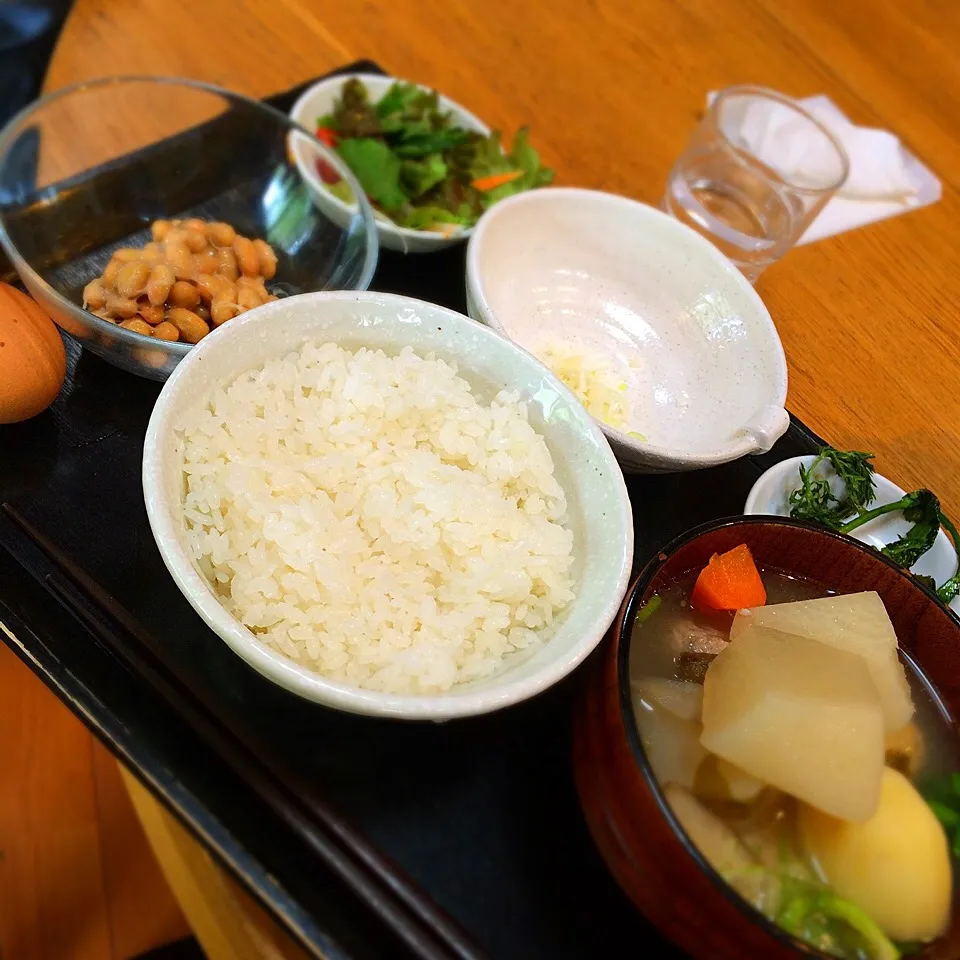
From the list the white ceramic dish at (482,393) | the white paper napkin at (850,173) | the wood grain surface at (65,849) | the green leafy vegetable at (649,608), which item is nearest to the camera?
the white ceramic dish at (482,393)

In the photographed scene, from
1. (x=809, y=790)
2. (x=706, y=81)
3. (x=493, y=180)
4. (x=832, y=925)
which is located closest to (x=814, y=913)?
(x=832, y=925)

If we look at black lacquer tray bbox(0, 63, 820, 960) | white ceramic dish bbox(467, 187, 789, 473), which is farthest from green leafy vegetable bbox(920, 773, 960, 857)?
white ceramic dish bbox(467, 187, 789, 473)

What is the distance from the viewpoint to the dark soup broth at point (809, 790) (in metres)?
0.91

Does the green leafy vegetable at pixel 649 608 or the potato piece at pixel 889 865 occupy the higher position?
the potato piece at pixel 889 865

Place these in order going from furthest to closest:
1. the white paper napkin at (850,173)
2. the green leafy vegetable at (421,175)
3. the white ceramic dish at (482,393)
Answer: the white paper napkin at (850,173)
the green leafy vegetable at (421,175)
the white ceramic dish at (482,393)

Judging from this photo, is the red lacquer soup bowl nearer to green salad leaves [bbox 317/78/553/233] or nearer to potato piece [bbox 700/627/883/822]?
potato piece [bbox 700/627/883/822]

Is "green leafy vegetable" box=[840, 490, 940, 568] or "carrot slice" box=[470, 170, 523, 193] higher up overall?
"green leafy vegetable" box=[840, 490, 940, 568]

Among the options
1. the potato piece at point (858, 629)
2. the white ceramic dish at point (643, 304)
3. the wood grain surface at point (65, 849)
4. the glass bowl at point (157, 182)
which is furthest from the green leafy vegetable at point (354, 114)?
the potato piece at point (858, 629)

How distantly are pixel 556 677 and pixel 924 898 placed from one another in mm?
459

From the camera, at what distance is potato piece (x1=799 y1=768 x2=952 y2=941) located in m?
0.91

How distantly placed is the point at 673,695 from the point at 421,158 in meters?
1.44

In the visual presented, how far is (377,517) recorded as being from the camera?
1191 mm

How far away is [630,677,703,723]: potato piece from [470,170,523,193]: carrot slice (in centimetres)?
133

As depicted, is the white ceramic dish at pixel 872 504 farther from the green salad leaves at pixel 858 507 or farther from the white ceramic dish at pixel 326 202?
the white ceramic dish at pixel 326 202
